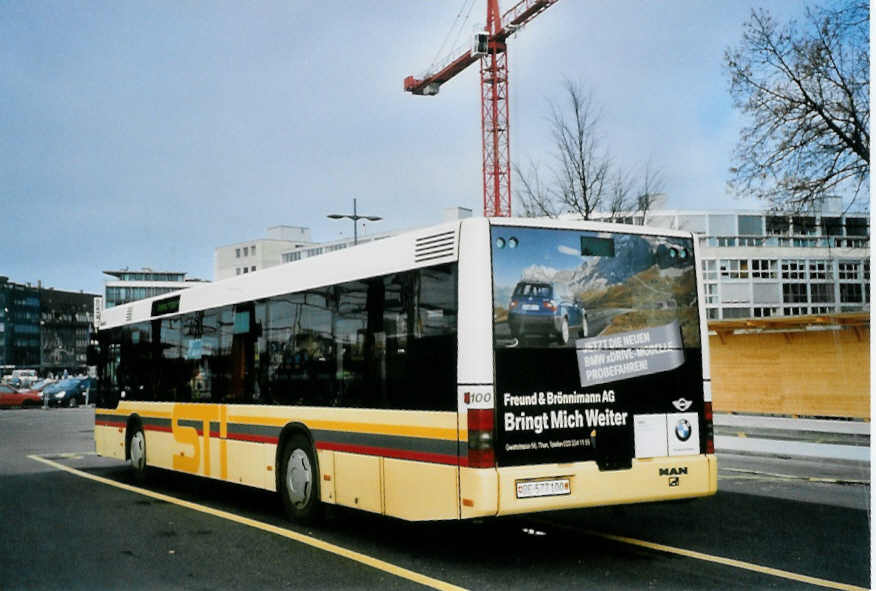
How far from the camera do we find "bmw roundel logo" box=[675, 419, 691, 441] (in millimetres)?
8141

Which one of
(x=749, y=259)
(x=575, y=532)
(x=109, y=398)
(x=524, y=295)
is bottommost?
(x=575, y=532)

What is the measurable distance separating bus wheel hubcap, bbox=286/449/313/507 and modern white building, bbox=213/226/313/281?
12921 centimetres

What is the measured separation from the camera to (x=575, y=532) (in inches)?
357

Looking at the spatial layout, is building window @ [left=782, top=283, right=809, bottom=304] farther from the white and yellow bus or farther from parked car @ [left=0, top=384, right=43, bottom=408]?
the white and yellow bus

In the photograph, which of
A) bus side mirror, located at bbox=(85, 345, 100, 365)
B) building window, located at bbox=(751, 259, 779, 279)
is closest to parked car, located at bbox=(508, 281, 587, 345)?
bus side mirror, located at bbox=(85, 345, 100, 365)

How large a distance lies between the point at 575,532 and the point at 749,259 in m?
97.1

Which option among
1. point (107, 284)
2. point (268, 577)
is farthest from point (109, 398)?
point (107, 284)

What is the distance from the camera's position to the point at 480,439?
23.4 ft

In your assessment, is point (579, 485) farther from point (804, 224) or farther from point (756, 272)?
point (756, 272)

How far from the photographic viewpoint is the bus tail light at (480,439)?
7.11m

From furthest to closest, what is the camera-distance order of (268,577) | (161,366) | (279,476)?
(161,366) → (279,476) → (268,577)

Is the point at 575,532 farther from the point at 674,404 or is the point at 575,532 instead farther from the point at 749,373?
the point at 749,373

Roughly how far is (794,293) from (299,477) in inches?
3969

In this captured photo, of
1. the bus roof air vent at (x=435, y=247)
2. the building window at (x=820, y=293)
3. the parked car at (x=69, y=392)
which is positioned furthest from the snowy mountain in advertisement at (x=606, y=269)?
the building window at (x=820, y=293)
